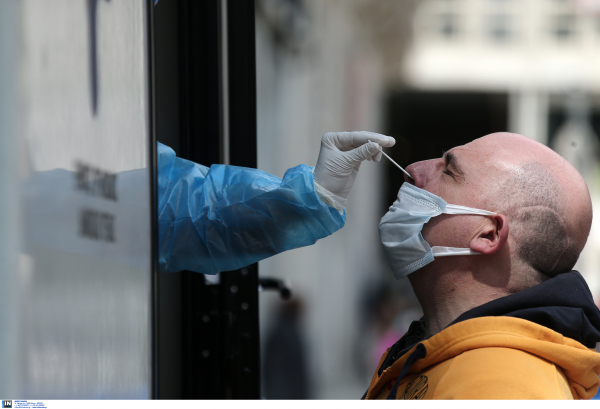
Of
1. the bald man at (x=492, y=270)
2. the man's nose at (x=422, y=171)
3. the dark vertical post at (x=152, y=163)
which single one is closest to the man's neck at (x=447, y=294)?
the bald man at (x=492, y=270)

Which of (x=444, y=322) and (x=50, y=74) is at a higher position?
(x=50, y=74)

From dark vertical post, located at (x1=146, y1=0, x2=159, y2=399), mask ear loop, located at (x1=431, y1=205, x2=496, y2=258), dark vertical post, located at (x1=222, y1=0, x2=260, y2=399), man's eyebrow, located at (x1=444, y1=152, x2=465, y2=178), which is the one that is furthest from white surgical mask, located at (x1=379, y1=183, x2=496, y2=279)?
dark vertical post, located at (x1=146, y1=0, x2=159, y2=399)

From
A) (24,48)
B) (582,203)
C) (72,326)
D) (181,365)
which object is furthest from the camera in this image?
(181,365)

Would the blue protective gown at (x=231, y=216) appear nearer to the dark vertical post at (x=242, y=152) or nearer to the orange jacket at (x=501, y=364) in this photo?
the dark vertical post at (x=242, y=152)

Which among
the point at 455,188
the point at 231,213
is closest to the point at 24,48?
the point at 231,213

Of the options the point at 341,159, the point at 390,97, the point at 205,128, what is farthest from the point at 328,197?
the point at 390,97

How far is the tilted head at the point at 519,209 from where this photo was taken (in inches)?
59.1

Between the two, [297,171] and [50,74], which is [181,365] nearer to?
[297,171]

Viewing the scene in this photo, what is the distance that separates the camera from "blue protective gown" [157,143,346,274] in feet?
5.58

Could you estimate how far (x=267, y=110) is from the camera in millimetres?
6379

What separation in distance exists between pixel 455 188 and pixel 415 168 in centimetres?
17

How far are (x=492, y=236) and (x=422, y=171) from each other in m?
0.31

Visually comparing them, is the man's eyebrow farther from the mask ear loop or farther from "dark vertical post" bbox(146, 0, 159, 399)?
"dark vertical post" bbox(146, 0, 159, 399)

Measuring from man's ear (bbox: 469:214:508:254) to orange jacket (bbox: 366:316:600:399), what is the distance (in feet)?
0.83
